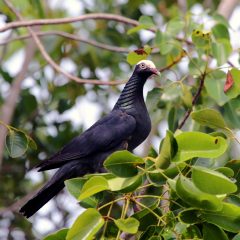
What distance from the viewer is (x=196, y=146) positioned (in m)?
2.71

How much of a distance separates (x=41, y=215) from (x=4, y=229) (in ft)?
0.96

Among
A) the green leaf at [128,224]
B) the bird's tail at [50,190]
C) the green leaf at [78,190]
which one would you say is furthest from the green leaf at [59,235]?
the bird's tail at [50,190]

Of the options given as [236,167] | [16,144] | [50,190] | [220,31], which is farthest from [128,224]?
[220,31]

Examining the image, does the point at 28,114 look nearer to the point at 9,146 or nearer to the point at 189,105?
the point at 189,105

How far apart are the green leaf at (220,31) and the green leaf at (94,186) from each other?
6.60 feet

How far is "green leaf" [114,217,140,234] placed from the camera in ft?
8.98

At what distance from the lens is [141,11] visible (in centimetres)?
649

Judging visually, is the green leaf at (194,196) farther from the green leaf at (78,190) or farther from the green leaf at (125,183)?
the green leaf at (78,190)

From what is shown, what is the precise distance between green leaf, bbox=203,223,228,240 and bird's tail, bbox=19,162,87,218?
1432 millimetres

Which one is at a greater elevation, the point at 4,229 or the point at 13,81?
the point at 13,81

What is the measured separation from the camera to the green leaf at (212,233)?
2.80 metres

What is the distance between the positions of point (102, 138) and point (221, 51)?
86 centimetres

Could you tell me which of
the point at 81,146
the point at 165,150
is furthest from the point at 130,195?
the point at 81,146

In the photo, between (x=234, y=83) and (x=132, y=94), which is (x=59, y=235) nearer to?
(x=234, y=83)
